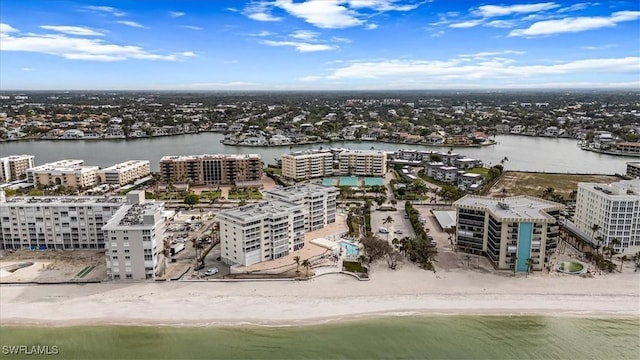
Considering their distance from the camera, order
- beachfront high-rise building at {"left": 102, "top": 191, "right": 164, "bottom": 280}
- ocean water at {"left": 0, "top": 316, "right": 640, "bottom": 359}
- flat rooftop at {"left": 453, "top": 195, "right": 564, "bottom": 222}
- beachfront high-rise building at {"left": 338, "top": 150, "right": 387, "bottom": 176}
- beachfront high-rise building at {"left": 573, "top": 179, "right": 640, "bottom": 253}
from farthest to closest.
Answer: beachfront high-rise building at {"left": 338, "top": 150, "right": 387, "bottom": 176}, beachfront high-rise building at {"left": 573, "top": 179, "right": 640, "bottom": 253}, flat rooftop at {"left": 453, "top": 195, "right": 564, "bottom": 222}, beachfront high-rise building at {"left": 102, "top": 191, "right": 164, "bottom": 280}, ocean water at {"left": 0, "top": 316, "right": 640, "bottom": 359}

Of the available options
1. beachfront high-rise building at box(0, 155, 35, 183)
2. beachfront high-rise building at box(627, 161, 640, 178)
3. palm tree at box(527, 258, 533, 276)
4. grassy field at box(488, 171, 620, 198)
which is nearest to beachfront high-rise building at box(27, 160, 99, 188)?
beachfront high-rise building at box(0, 155, 35, 183)

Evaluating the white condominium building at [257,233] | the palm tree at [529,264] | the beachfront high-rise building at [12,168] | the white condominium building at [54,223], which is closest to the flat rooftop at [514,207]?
the palm tree at [529,264]

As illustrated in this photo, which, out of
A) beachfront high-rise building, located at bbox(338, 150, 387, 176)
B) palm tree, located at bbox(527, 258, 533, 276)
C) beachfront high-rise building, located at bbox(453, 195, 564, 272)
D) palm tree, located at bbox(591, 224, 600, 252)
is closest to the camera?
palm tree, located at bbox(527, 258, 533, 276)

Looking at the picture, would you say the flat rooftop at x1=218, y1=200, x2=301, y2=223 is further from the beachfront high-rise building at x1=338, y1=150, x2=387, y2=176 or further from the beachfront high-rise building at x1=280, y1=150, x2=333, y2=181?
the beachfront high-rise building at x1=338, y1=150, x2=387, y2=176

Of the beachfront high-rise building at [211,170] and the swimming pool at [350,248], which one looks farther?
the beachfront high-rise building at [211,170]

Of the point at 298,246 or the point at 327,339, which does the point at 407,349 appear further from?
the point at 298,246

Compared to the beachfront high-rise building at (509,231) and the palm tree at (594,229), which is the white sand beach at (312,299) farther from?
the palm tree at (594,229)

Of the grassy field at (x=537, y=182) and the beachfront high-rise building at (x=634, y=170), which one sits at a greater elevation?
the beachfront high-rise building at (x=634, y=170)

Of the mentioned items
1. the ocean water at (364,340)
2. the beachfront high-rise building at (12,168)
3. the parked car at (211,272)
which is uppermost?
the beachfront high-rise building at (12,168)
